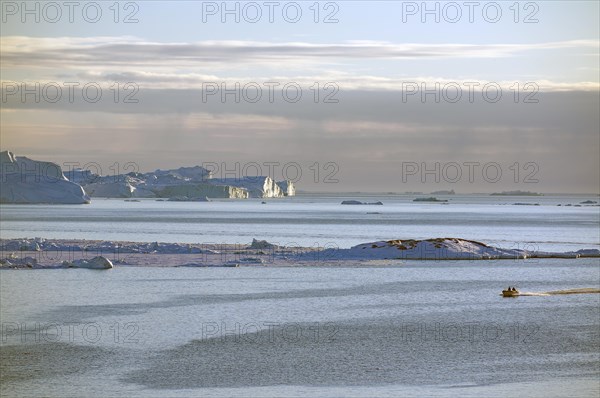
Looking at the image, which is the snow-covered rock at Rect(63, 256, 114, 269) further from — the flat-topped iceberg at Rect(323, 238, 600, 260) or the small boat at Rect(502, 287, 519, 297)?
the small boat at Rect(502, 287, 519, 297)

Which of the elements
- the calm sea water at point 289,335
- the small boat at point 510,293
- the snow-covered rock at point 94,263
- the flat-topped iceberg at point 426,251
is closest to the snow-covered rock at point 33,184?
the flat-topped iceberg at point 426,251

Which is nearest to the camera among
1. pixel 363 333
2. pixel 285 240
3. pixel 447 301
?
pixel 363 333

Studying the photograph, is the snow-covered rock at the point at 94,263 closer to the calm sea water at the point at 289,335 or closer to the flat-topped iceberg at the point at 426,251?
the calm sea water at the point at 289,335

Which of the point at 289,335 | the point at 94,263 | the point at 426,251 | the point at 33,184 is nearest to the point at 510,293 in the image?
the point at 289,335

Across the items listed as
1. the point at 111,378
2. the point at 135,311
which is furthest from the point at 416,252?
the point at 111,378

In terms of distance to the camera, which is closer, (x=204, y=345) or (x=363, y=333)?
(x=204, y=345)

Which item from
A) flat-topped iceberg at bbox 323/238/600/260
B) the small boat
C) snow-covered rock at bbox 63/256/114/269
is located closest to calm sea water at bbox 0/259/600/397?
the small boat

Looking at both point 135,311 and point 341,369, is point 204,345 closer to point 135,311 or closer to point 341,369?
point 341,369

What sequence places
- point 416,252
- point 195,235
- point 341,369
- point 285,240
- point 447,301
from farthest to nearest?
point 195,235 < point 285,240 < point 416,252 < point 447,301 < point 341,369
